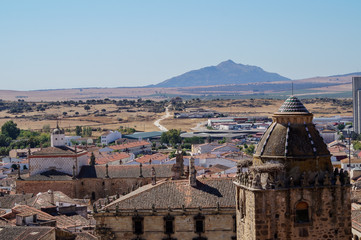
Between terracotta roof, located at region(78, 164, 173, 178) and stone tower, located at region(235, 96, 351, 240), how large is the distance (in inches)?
1873

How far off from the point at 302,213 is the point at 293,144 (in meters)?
1.72

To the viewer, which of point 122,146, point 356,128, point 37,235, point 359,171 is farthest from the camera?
point 356,128

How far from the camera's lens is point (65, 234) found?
130ft

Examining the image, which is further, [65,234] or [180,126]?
[180,126]

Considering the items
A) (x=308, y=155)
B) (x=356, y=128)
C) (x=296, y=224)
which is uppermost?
(x=308, y=155)

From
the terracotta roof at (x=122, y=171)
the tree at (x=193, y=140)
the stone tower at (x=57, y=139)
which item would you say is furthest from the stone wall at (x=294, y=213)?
the tree at (x=193, y=140)

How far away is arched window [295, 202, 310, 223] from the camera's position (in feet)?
57.7

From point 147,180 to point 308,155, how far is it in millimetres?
49155

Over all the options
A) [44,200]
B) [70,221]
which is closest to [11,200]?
[44,200]

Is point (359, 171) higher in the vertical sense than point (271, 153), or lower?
lower

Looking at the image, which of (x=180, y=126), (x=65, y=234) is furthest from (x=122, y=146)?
(x=65, y=234)

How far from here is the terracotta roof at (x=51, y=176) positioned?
224 ft

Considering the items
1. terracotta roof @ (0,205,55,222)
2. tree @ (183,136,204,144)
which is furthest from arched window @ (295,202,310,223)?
tree @ (183,136,204,144)

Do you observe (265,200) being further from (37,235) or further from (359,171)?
(359,171)
